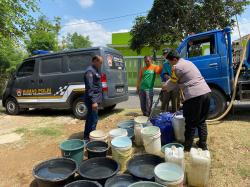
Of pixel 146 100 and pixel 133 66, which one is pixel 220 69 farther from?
pixel 133 66

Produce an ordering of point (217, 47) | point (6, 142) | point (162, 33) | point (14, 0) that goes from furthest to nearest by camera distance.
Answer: point (162, 33), point (14, 0), point (217, 47), point (6, 142)

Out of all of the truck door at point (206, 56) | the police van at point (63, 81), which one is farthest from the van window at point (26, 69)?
the truck door at point (206, 56)

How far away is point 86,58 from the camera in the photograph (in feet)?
24.3

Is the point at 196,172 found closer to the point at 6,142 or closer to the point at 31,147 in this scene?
the point at 31,147

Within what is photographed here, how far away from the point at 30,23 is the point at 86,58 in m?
4.75

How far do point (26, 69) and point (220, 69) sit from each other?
239 inches

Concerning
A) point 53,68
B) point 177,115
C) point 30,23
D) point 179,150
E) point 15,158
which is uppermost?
point 30,23

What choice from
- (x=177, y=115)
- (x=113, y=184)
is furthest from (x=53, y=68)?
(x=113, y=184)

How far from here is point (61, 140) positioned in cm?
574

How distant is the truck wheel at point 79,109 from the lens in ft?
24.8

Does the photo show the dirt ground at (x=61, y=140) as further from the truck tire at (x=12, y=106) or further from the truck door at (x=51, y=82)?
the truck door at (x=51, y=82)

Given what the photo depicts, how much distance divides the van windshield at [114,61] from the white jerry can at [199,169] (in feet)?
14.6

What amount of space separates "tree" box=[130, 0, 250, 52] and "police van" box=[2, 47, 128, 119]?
6.36 m

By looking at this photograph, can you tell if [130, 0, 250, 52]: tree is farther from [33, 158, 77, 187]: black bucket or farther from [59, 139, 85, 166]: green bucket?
[33, 158, 77, 187]: black bucket
